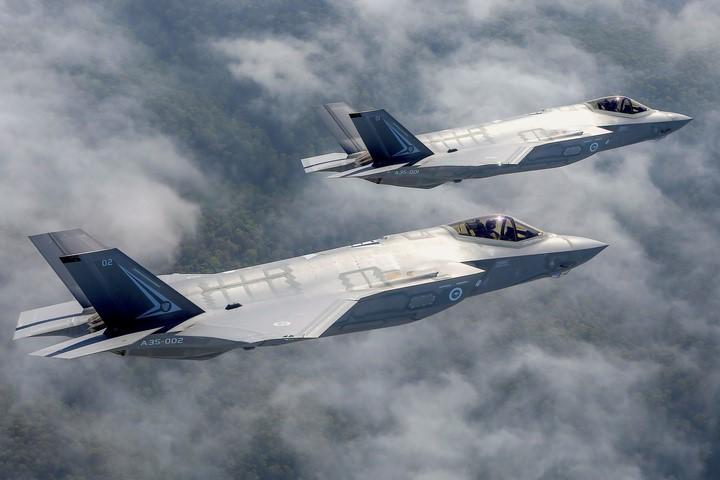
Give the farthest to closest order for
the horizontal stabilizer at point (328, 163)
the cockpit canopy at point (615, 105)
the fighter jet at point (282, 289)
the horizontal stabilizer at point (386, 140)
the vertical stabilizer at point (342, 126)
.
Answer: the cockpit canopy at point (615, 105) → the vertical stabilizer at point (342, 126) → the horizontal stabilizer at point (328, 163) → the horizontal stabilizer at point (386, 140) → the fighter jet at point (282, 289)

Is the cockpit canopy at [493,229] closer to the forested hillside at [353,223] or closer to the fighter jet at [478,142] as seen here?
the fighter jet at [478,142]

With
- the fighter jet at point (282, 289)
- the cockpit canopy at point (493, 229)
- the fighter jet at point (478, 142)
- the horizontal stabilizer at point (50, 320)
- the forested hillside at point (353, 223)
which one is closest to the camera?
the fighter jet at point (282, 289)

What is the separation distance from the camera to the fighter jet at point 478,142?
51.7 meters

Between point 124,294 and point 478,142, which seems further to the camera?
point 478,142

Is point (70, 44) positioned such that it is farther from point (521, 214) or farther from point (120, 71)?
point (521, 214)

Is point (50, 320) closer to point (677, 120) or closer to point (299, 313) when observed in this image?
point (299, 313)

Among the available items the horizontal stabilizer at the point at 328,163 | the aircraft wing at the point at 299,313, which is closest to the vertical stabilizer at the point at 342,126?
the horizontal stabilizer at the point at 328,163

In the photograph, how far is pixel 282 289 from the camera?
37.6 m

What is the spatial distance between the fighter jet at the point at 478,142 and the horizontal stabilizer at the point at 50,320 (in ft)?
64.1

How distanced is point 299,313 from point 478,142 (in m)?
24.6

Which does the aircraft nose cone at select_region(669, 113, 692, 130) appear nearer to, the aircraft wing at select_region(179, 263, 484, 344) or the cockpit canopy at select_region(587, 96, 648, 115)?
the cockpit canopy at select_region(587, 96, 648, 115)

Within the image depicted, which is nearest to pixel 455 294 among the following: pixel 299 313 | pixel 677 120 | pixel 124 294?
pixel 299 313

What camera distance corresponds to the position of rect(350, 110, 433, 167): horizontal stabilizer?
5066 cm

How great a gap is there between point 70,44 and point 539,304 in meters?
118
